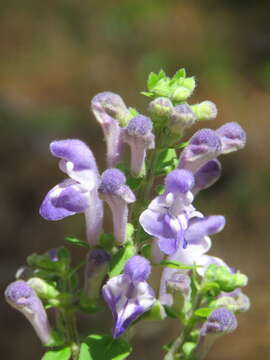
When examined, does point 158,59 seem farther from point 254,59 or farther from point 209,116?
point 209,116

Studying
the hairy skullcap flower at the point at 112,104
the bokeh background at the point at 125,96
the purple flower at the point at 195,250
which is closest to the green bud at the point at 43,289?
the purple flower at the point at 195,250

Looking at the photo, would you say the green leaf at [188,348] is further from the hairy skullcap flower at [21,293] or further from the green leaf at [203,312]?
the hairy skullcap flower at [21,293]

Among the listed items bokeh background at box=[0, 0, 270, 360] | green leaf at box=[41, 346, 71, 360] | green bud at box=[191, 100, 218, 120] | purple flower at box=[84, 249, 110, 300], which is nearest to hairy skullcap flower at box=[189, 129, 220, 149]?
green bud at box=[191, 100, 218, 120]

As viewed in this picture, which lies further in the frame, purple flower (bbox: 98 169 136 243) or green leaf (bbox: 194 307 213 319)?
green leaf (bbox: 194 307 213 319)

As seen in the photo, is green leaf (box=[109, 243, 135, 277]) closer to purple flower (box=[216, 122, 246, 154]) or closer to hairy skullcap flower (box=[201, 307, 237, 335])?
hairy skullcap flower (box=[201, 307, 237, 335])

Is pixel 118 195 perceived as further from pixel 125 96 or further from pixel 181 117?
pixel 125 96

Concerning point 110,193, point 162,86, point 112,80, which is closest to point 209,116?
point 162,86

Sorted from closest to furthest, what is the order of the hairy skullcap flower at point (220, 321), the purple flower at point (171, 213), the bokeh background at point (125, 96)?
the purple flower at point (171, 213) → the hairy skullcap flower at point (220, 321) → the bokeh background at point (125, 96)
